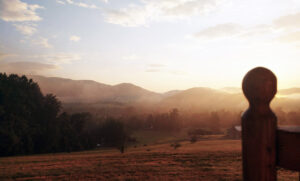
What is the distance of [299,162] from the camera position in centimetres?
132

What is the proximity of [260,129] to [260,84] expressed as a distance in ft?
0.79

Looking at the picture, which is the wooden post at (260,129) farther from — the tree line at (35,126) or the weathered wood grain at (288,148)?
the tree line at (35,126)

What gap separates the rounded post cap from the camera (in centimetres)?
137

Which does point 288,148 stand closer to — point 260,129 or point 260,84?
point 260,129

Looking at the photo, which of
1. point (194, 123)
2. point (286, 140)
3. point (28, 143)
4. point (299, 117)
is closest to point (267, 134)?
point (286, 140)

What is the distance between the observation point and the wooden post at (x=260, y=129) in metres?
1.37

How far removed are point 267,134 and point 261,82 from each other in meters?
0.28

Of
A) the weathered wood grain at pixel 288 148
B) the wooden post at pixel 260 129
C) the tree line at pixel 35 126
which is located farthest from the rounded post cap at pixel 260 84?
the tree line at pixel 35 126

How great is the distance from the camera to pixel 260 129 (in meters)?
1.38

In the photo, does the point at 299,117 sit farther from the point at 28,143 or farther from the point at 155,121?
the point at 28,143

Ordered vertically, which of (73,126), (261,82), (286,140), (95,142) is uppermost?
(261,82)

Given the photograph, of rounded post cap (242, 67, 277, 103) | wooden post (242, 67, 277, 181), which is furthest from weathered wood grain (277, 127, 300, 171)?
rounded post cap (242, 67, 277, 103)

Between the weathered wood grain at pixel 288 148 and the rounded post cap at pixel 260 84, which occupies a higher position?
the rounded post cap at pixel 260 84

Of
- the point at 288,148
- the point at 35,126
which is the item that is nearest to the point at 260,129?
the point at 288,148
